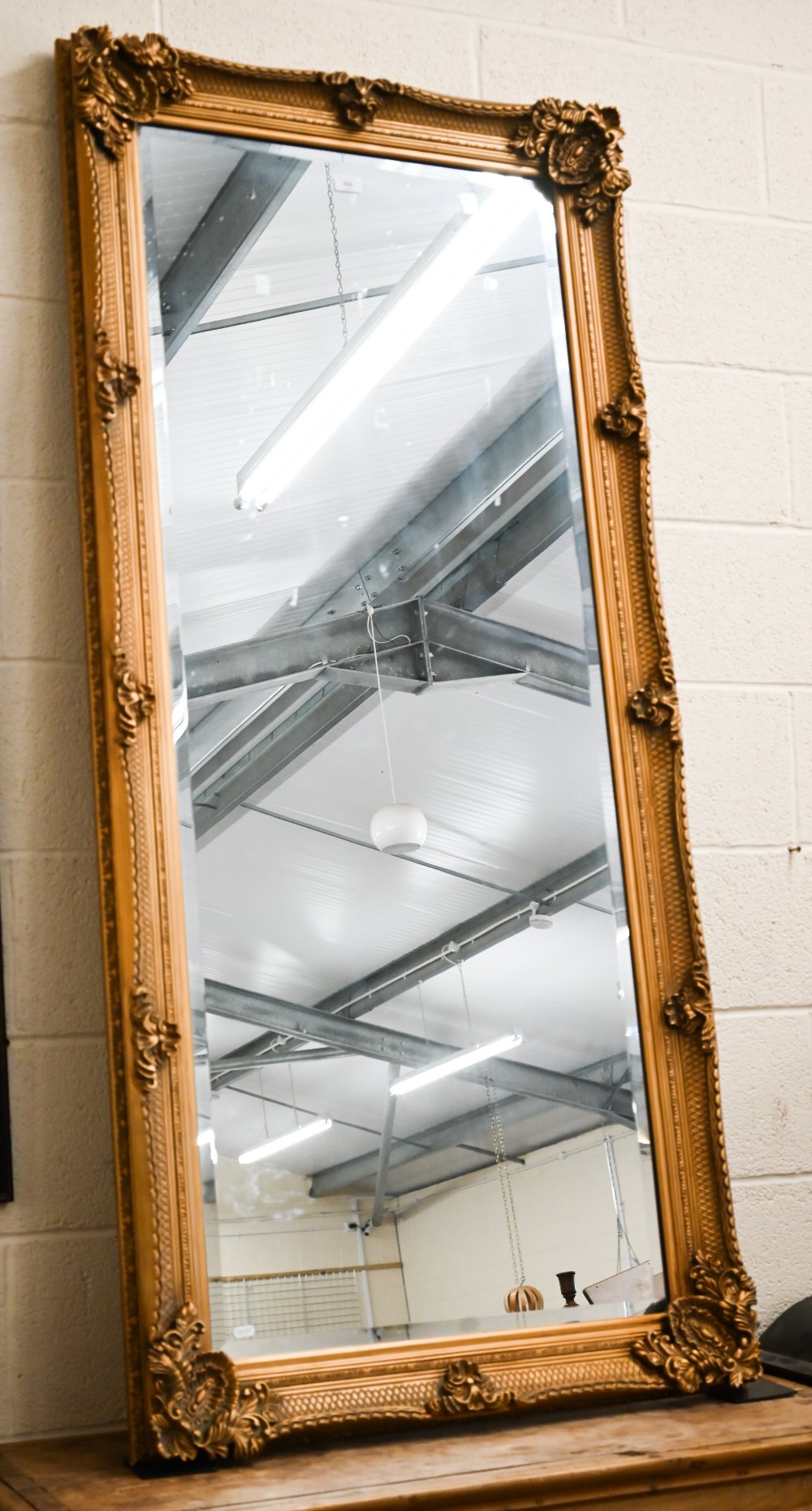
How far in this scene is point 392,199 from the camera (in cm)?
156

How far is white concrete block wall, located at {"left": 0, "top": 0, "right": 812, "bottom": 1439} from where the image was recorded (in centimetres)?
134

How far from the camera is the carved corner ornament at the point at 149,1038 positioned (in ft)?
4.15

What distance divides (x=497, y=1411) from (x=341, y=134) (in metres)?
1.27

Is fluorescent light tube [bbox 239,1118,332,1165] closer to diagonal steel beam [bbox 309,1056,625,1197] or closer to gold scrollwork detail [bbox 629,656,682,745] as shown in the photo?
diagonal steel beam [bbox 309,1056,625,1197]

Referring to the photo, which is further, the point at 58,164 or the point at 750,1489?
the point at 58,164

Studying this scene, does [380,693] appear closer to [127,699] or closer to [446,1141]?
[127,699]

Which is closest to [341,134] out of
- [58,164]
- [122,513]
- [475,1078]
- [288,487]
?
[58,164]

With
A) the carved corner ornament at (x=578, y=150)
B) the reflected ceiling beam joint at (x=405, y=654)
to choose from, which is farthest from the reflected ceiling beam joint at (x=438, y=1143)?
the carved corner ornament at (x=578, y=150)

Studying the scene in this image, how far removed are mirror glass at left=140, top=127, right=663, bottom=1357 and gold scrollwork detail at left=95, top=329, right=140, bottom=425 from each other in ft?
0.12

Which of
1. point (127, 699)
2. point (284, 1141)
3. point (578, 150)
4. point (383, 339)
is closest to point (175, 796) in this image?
point (127, 699)

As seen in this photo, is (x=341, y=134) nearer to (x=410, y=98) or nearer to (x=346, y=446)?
(x=410, y=98)

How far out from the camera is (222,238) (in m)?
1.47

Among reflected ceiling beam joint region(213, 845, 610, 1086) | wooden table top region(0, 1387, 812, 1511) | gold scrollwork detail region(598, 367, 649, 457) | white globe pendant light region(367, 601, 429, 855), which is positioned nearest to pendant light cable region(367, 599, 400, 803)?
white globe pendant light region(367, 601, 429, 855)

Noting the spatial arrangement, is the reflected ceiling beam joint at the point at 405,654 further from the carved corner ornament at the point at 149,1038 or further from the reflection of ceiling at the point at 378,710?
the carved corner ornament at the point at 149,1038
